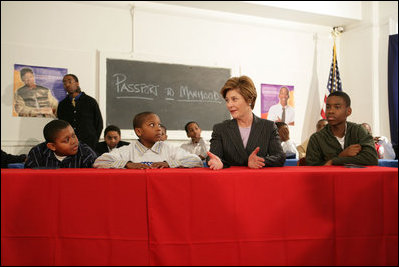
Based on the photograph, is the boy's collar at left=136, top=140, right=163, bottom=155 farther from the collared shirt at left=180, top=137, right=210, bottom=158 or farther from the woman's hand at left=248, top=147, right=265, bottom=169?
the collared shirt at left=180, top=137, right=210, bottom=158

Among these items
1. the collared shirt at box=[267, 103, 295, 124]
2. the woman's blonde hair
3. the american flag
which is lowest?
the woman's blonde hair

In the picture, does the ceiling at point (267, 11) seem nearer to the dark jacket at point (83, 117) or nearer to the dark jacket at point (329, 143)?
the dark jacket at point (83, 117)

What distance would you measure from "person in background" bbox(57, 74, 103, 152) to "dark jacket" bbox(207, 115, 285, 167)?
9.82ft

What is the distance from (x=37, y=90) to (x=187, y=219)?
4.68 m

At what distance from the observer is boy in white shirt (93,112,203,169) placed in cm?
208

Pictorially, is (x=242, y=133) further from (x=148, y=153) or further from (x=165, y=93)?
(x=165, y=93)

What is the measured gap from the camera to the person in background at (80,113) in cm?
476

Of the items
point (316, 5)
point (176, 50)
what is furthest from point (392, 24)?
point (176, 50)

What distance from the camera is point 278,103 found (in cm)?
700

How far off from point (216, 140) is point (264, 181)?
0.80 metres

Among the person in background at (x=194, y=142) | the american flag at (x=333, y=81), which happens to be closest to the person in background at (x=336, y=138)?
the person in background at (x=194, y=142)

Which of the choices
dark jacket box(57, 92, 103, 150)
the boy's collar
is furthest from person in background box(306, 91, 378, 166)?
dark jacket box(57, 92, 103, 150)

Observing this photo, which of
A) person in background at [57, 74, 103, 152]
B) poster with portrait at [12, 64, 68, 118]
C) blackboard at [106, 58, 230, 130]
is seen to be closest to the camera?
person in background at [57, 74, 103, 152]

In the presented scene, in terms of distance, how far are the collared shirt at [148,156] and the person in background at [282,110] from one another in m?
4.89
